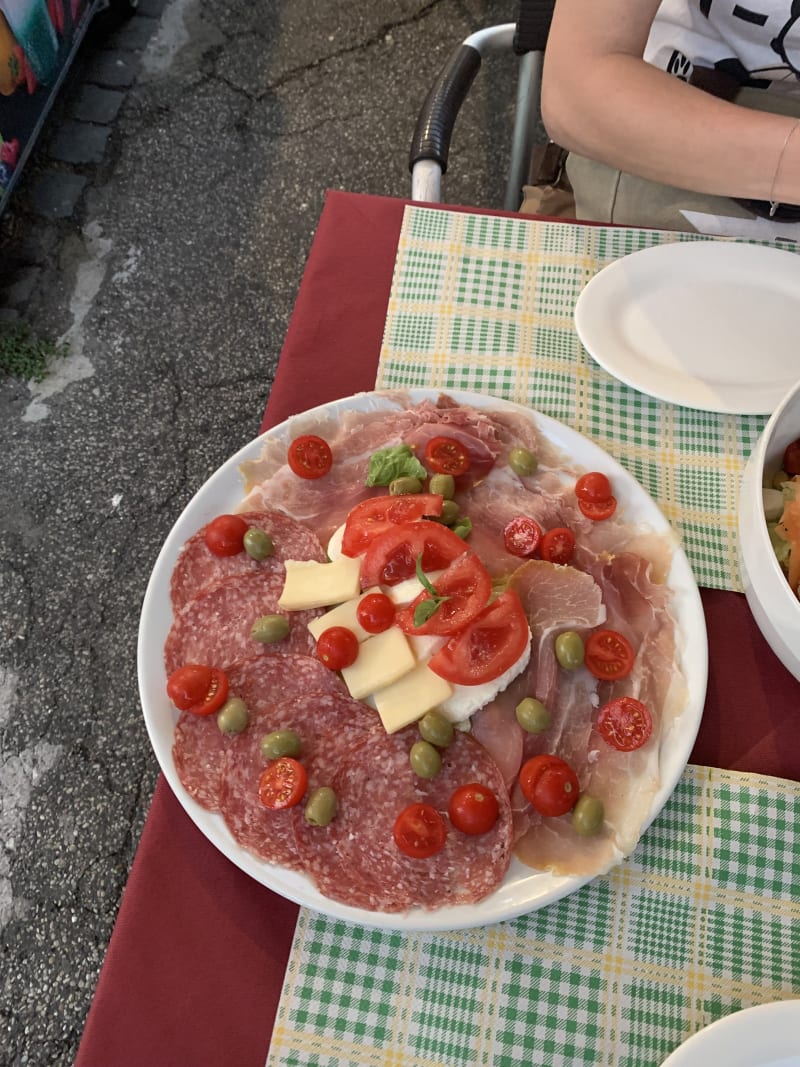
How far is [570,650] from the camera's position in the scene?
1023 mm

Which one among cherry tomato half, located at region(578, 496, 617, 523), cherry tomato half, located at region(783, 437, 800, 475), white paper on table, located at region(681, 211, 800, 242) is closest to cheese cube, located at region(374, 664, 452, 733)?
cherry tomato half, located at region(578, 496, 617, 523)

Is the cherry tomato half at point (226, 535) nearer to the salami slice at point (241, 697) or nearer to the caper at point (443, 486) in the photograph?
the salami slice at point (241, 697)

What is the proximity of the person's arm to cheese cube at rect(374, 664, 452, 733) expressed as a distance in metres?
1.00

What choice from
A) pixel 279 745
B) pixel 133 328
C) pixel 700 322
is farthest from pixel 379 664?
pixel 133 328

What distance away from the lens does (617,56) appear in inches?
54.0

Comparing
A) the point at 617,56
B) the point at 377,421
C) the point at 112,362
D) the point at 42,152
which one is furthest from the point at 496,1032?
the point at 42,152

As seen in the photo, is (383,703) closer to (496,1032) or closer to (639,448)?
(496,1032)

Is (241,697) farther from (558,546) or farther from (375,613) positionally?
(558,546)

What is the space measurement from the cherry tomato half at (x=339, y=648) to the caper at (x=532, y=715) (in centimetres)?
22

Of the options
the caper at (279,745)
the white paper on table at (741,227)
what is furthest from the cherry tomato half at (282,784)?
the white paper on table at (741,227)

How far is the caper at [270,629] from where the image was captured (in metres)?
1.06

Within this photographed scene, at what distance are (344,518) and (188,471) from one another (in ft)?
4.55

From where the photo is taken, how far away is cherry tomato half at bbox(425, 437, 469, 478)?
1165mm

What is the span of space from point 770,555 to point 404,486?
49 centimetres
